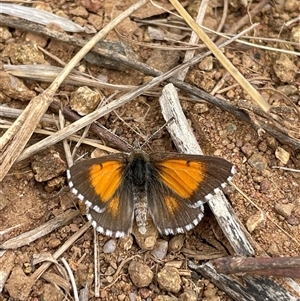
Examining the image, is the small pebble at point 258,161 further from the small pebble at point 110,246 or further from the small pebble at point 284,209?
the small pebble at point 110,246

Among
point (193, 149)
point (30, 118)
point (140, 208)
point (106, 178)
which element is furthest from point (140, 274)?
point (30, 118)

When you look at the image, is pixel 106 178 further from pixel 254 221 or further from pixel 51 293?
pixel 254 221

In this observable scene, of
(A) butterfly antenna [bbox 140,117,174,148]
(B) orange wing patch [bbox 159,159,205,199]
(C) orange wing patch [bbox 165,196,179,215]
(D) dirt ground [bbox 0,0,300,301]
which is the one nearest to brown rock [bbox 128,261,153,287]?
(D) dirt ground [bbox 0,0,300,301]

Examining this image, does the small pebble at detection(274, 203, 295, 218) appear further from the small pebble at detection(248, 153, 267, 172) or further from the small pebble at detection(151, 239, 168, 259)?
the small pebble at detection(151, 239, 168, 259)

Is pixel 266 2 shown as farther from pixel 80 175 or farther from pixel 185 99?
pixel 80 175

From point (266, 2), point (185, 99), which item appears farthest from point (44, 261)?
point (266, 2)

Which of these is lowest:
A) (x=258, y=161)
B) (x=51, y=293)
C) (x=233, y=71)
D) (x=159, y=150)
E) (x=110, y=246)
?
(x=51, y=293)
